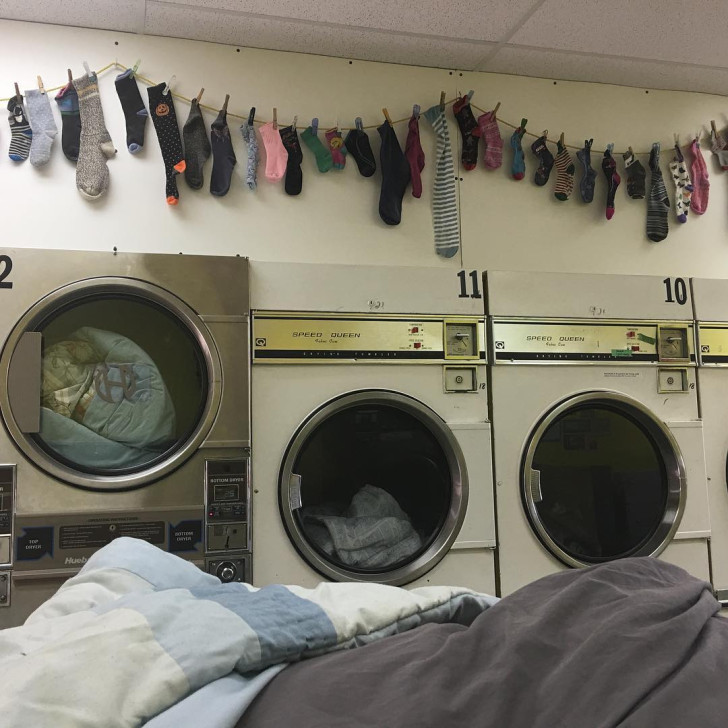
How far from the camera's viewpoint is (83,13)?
2.34m

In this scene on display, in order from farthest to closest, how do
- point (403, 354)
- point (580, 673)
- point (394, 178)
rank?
point (394, 178), point (403, 354), point (580, 673)

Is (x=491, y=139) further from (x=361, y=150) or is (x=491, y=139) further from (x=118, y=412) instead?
(x=118, y=412)

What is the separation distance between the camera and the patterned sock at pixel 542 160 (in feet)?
9.16

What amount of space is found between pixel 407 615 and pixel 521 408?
1.69 meters

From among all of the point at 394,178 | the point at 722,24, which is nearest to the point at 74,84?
the point at 394,178

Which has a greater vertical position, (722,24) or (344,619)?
(722,24)

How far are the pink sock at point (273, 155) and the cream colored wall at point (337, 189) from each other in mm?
57

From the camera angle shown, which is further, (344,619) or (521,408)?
(521,408)

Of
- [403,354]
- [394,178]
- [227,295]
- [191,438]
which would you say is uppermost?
[394,178]

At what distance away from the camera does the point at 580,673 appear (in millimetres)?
635

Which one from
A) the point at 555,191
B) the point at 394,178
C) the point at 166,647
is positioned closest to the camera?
the point at 166,647

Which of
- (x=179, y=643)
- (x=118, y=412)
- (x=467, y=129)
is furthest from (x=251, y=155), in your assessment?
(x=179, y=643)

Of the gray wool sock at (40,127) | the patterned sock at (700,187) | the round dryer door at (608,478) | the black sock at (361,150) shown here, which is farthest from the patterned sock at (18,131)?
the patterned sock at (700,187)

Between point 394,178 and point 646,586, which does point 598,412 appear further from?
point 646,586
